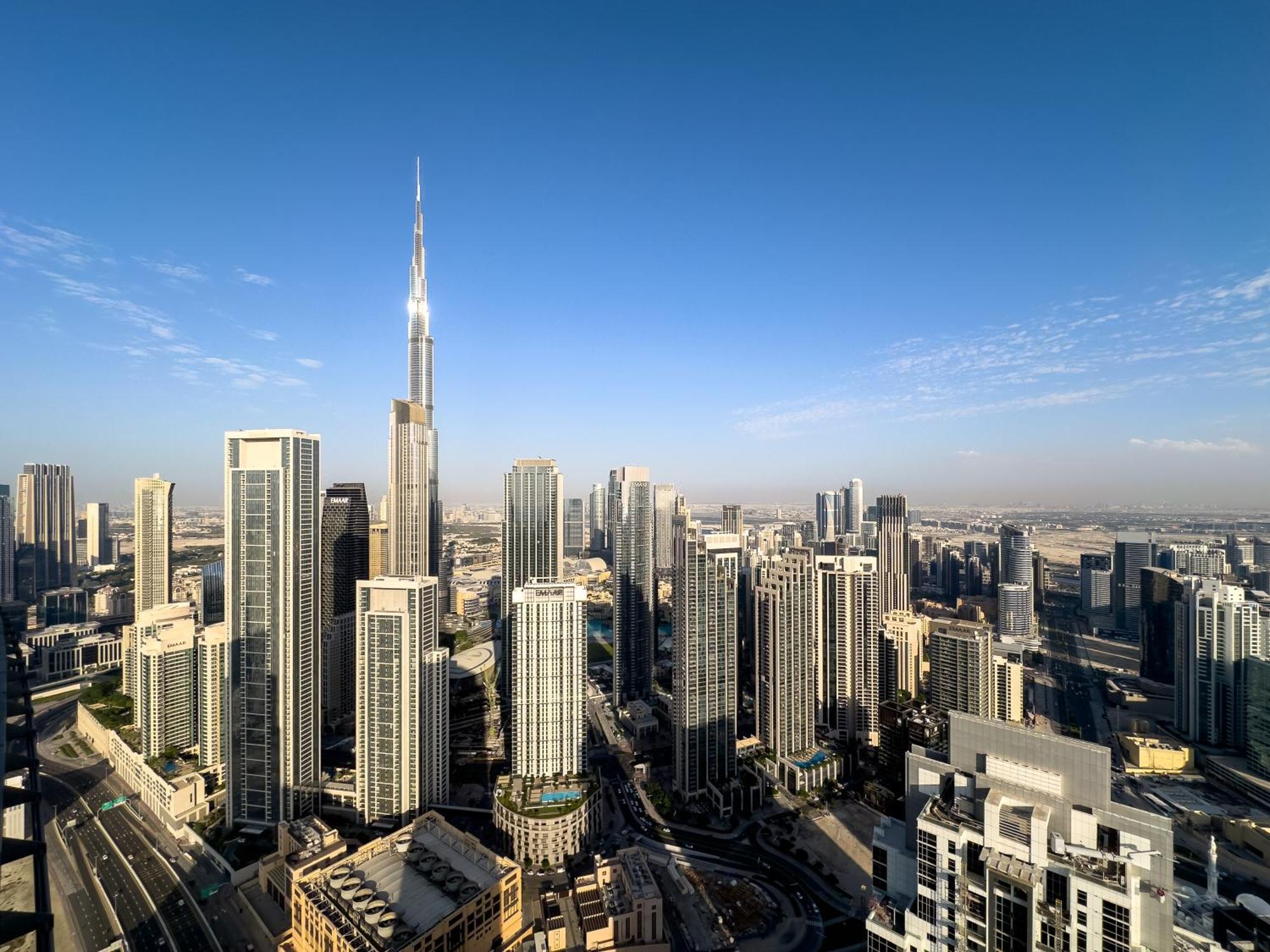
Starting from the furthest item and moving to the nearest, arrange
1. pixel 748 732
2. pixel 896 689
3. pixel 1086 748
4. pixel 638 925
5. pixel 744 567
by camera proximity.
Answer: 1. pixel 744 567
2. pixel 896 689
3. pixel 748 732
4. pixel 638 925
5. pixel 1086 748

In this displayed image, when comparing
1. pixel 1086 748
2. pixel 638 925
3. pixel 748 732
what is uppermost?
pixel 1086 748

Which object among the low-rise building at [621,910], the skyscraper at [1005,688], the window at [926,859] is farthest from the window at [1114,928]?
the skyscraper at [1005,688]

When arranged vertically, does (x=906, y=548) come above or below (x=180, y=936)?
above

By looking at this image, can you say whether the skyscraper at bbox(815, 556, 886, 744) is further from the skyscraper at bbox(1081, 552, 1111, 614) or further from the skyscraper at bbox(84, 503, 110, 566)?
the skyscraper at bbox(84, 503, 110, 566)

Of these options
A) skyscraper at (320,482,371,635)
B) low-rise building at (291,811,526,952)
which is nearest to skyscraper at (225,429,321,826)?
low-rise building at (291,811,526,952)

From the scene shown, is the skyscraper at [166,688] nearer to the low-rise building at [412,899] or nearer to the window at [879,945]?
the low-rise building at [412,899]

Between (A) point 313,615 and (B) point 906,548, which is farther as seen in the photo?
(B) point 906,548

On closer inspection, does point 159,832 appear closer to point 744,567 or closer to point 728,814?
point 728,814

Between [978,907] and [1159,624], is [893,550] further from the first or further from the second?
[978,907]

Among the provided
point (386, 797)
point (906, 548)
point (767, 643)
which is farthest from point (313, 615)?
point (906, 548)
